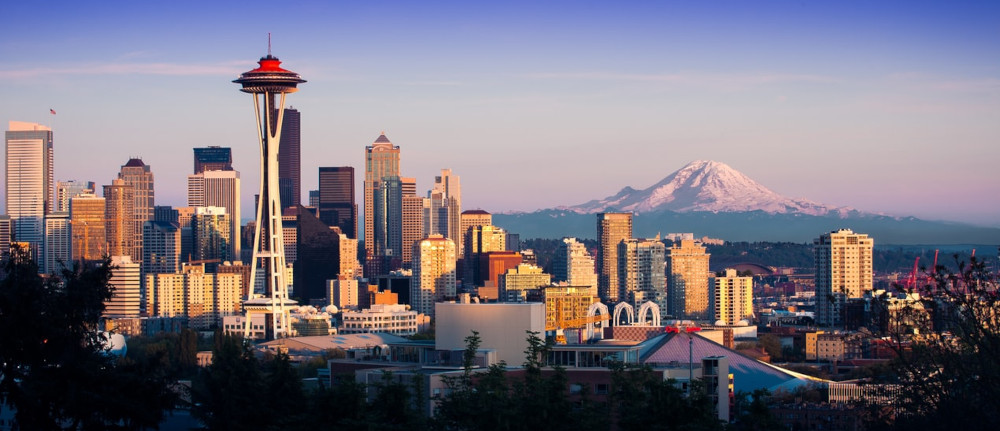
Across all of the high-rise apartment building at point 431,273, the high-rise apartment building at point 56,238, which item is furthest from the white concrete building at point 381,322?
the high-rise apartment building at point 56,238

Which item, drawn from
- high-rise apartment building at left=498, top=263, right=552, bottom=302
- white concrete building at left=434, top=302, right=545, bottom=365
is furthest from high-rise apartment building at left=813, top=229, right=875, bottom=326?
white concrete building at left=434, top=302, right=545, bottom=365

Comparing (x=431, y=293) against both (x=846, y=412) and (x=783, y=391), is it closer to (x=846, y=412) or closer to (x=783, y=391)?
(x=783, y=391)

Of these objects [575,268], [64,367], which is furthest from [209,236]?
[64,367]

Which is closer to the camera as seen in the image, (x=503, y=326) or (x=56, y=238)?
(x=503, y=326)

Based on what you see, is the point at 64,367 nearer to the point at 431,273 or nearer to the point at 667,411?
the point at 667,411

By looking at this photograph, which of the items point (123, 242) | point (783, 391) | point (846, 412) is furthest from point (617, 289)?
point (846, 412)

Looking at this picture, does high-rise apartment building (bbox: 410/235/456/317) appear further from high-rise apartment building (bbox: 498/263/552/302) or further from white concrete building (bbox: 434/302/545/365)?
white concrete building (bbox: 434/302/545/365)
